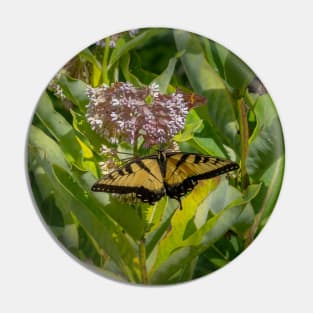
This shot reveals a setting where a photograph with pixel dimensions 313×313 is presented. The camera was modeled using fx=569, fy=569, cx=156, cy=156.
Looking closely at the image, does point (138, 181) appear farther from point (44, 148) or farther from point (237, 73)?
point (237, 73)

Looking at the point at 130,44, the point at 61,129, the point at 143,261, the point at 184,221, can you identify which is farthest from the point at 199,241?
the point at 130,44

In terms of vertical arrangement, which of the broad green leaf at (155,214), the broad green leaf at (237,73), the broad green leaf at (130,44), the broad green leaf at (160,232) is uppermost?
the broad green leaf at (130,44)

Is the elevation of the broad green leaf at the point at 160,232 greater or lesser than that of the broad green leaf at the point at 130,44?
lesser

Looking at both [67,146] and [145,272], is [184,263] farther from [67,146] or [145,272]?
[67,146]

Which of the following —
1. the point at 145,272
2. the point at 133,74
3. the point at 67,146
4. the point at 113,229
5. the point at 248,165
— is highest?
the point at 133,74

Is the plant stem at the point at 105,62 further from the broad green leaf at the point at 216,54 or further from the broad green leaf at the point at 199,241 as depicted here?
the broad green leaf at the point at 199,241

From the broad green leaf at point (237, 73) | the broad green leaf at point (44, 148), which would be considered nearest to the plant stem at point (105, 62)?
the broad green leaf at point (44, 148)

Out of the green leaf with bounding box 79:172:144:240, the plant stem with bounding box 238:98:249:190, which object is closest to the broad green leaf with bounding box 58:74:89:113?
the green leaf with bounding box 79:172:144:240

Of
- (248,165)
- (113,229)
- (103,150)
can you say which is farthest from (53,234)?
(248,165)
